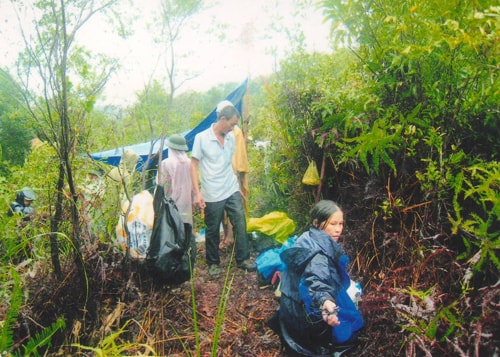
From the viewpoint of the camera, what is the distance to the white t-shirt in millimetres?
4070

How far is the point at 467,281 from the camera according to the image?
6.05 feet

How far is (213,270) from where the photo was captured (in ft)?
13.3

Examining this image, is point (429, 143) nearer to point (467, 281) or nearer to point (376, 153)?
point (376, 153)

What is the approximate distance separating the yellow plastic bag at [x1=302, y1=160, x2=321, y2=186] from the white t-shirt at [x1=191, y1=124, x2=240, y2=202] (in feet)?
3.08

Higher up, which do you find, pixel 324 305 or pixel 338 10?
pixel 338 10

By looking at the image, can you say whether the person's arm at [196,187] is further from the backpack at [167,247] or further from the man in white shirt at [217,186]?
the backpack at [167,247]

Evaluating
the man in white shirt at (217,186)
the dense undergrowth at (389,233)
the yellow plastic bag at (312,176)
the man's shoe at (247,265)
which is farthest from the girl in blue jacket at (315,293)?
the man in white shirt at (217,186)

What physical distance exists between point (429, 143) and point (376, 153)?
1.08 feet

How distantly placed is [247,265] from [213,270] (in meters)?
0.40

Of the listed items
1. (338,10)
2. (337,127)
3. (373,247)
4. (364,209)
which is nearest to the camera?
(338,10)

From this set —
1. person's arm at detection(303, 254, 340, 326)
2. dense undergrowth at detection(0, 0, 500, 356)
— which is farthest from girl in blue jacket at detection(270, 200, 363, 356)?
dense undergrowth at detection(0, 0, 500, 356)

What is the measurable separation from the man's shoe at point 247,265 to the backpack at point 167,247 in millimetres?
1378

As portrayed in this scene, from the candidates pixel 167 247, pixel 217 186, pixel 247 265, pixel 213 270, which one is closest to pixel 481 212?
pixel 167 247

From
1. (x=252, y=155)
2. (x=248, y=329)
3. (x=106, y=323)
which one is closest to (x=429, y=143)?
(x=248, y=329)
